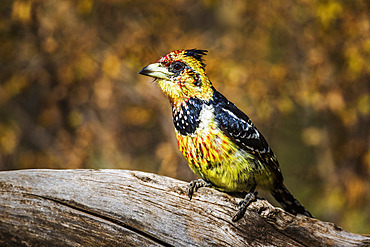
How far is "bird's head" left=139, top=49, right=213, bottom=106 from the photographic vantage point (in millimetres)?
3898

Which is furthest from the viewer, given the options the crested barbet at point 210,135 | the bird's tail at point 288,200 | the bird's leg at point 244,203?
the bird's tail at point 288,200

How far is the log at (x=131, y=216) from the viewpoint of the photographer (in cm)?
319

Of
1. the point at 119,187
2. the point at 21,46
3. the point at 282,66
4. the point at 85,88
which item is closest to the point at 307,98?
the point at 282,66

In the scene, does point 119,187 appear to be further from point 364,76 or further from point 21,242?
point 364,76

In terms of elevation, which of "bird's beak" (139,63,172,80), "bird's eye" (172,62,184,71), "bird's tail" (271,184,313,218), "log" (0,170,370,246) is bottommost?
"log" (0,170,370,246)

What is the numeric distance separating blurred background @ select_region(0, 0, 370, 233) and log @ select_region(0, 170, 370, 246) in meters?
3.64

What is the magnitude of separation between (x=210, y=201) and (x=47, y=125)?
17.0 feet

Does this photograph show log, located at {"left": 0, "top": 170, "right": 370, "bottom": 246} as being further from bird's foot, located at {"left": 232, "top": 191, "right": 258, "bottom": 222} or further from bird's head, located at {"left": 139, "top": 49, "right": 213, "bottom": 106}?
bird's head, located at {"left": 139, "top": 49, "right": 213, "bottom": 106}

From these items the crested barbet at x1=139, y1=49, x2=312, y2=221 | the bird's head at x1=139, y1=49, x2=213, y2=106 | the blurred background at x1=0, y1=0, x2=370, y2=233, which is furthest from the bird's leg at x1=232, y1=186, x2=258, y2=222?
the blurred background at x1=0, y1=0, x2=370, y2=233

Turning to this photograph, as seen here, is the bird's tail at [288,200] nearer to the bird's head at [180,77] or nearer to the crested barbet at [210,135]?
the crested barbet at [210,135]

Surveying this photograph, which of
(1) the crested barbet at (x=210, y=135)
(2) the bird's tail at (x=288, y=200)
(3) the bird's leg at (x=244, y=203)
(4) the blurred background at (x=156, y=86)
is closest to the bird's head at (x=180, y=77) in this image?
(1) the crested barbet at (x=210, y=135)

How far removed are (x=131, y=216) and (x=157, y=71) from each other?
134 cm

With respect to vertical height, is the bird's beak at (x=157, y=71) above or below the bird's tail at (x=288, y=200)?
above

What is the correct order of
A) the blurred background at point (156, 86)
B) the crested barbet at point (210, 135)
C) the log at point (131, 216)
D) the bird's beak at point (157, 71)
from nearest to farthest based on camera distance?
the log at point (131, 216) → the crested barbet at point (210, 135) → the bird's beak at point (157, 71) → the blurred background at point (156, 86)
